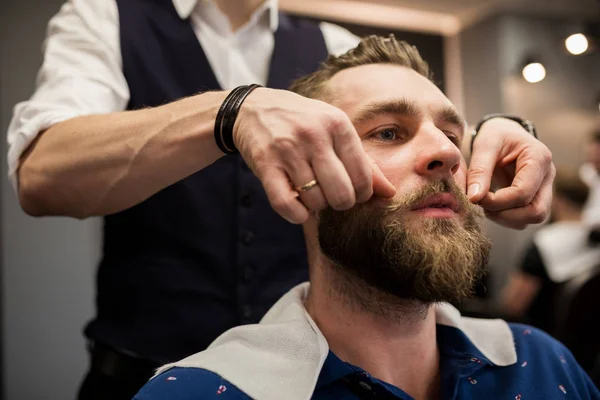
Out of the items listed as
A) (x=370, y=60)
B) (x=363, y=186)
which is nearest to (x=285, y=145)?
(x=363, y=186)

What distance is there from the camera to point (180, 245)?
1599 millimetres

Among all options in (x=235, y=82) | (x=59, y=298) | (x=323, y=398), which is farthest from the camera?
(x=59, y=298)

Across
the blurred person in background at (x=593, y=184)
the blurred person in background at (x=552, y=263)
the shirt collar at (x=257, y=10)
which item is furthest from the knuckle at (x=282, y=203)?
the blurred person in background at (x=593, y=184)

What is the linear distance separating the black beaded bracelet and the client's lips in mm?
449

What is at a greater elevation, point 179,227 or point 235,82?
point 235,82

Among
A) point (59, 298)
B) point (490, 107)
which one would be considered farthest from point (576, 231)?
point (59, 298)

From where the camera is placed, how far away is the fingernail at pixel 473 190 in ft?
4.09

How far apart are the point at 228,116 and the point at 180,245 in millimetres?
687

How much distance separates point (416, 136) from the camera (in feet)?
A: 4.34

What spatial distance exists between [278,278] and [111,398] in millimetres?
591

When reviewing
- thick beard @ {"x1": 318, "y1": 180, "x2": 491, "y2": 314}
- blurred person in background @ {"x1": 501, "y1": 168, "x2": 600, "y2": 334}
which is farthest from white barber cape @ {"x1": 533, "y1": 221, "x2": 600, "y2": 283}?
thick beard @ {"x1": 318, "y1": 180, "x2": 491, "y2": 314}

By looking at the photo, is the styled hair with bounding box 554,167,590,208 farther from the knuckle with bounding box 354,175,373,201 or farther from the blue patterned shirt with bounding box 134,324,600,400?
the knuckle with bounding box 354,175,373,201

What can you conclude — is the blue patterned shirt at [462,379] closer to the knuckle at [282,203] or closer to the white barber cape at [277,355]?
the white barber cape at [277,355]

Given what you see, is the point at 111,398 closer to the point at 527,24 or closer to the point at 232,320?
the point at 232,320
